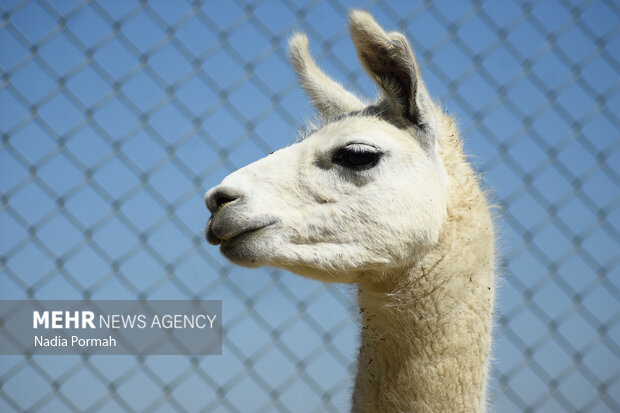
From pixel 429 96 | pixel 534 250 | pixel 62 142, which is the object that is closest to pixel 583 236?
pixel 534 250

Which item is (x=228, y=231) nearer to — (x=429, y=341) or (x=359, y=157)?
(x=359, y=157)

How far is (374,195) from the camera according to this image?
1590mm

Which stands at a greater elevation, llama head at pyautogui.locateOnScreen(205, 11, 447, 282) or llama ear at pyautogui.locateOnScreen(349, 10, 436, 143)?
llama ear at pyautogui.locateOnScreen(349, 10, 436, 143)

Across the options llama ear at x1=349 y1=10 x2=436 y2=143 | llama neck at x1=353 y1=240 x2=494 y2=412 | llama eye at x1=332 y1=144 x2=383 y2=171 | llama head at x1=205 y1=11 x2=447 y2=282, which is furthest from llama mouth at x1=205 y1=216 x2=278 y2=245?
llama ear at x1=349 y1=10 x2=436 y2=143

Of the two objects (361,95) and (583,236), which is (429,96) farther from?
(583,236)

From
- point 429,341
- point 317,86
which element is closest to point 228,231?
point 429,341

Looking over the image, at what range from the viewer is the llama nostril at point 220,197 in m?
1.47

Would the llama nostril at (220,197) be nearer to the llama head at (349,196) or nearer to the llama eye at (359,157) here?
the llama head at (349,196)

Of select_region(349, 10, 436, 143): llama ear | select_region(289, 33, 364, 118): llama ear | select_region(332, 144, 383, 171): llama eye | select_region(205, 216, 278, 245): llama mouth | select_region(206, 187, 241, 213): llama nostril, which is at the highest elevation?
select_region(289, 33, 364, 118): llama ear

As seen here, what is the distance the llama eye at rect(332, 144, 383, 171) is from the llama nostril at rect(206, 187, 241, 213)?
0.30 meters

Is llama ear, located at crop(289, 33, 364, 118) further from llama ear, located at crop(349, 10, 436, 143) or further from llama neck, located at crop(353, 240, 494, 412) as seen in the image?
llama neck, located at crop(353, 240, 494, 412)

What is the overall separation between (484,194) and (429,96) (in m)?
0.34

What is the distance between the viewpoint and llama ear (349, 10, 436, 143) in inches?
65.6

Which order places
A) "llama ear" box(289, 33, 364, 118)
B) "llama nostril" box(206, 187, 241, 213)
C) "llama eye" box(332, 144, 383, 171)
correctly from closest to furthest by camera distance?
"llama nostril" box(206, 187, 241, 213), "llama eye" box(332, 144, 383, 171), "llama ear" box(289, 33, 364, 118)
